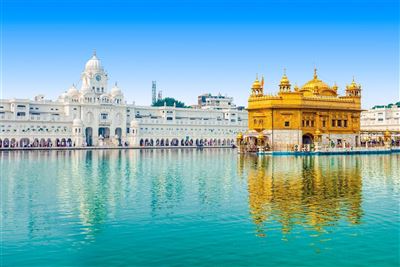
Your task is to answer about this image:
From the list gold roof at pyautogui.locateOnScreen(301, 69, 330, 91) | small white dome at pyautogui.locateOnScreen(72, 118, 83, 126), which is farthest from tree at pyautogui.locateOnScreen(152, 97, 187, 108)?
gold roof at pyautogui.locateOnScreen(301, 69, 330, 91)

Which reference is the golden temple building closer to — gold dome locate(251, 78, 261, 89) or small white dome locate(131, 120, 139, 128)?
gold dome locate(251, 78, 261, 89)

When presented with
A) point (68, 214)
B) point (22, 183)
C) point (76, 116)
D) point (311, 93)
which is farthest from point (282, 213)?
point (76, 116)

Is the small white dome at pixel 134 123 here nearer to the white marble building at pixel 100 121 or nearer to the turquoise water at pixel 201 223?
the white marble building at pixel 100 121

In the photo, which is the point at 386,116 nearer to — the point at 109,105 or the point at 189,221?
the point at 109,105

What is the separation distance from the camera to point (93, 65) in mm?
105500

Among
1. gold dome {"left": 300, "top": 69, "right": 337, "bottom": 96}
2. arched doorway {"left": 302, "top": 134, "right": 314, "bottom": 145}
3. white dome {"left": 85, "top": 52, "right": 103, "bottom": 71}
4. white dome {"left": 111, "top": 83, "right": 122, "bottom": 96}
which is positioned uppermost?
white dome {"left": 85, "top": 52, "right": 103, "bottom": 71}

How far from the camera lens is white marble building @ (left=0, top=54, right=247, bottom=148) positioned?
9106 cm

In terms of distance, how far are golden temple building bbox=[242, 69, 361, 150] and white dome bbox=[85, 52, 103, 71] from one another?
1968 inches

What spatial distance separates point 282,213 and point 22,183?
14808 millimetres

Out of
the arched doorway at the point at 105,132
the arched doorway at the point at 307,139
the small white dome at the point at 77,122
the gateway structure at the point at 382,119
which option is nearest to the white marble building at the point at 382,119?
the gateway structure at the point at 382,119

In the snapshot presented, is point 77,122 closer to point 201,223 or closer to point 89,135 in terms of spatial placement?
point 89,135

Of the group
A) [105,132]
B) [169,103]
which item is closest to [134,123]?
[105,132]

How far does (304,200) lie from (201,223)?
5.51 m

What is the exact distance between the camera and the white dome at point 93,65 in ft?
346
